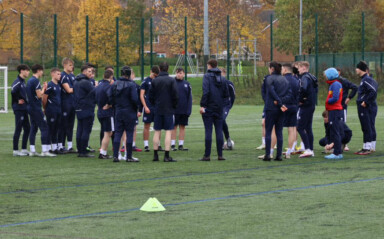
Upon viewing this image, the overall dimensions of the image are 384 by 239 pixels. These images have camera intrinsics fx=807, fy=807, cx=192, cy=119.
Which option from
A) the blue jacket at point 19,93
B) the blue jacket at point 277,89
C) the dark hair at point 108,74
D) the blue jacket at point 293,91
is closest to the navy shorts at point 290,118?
the blue jacket at point 293,91

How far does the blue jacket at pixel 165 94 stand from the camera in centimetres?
1538

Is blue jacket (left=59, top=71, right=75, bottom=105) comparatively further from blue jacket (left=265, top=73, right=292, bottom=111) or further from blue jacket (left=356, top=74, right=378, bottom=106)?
blue jacket (left=356, top=74, right=378, bottom=106)

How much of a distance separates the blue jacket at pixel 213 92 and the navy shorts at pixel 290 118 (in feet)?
4.32

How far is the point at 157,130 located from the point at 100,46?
25.3 m

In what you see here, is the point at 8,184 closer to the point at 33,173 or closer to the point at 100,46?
the point at 33,173

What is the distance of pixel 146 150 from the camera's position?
58.6 feet

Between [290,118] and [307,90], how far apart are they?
65cm

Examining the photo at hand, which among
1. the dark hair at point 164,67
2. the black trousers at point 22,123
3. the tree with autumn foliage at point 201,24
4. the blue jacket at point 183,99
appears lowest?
the black trousers at point 22,123

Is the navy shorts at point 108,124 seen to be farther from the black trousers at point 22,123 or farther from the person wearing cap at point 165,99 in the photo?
the black trousers at point 22,123

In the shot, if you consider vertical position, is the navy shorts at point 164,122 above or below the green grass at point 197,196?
above

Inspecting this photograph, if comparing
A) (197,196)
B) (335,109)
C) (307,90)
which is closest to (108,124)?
(307,90)

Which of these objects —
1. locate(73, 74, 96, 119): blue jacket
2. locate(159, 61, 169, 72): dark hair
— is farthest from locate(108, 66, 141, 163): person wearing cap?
locate(73, 74, 96, 119): blue jacket

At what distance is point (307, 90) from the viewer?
52.2 ft

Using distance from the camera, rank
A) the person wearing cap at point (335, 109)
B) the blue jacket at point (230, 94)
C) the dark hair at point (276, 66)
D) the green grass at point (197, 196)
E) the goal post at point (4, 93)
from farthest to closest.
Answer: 1. the goal post at point (4, 93)
2. the blue jacket at point (230, 94)
3. the person wearing cap at point (335, 109)
4. the dark hair at point (276, 66)
5. the green grass at point (197, 196)
